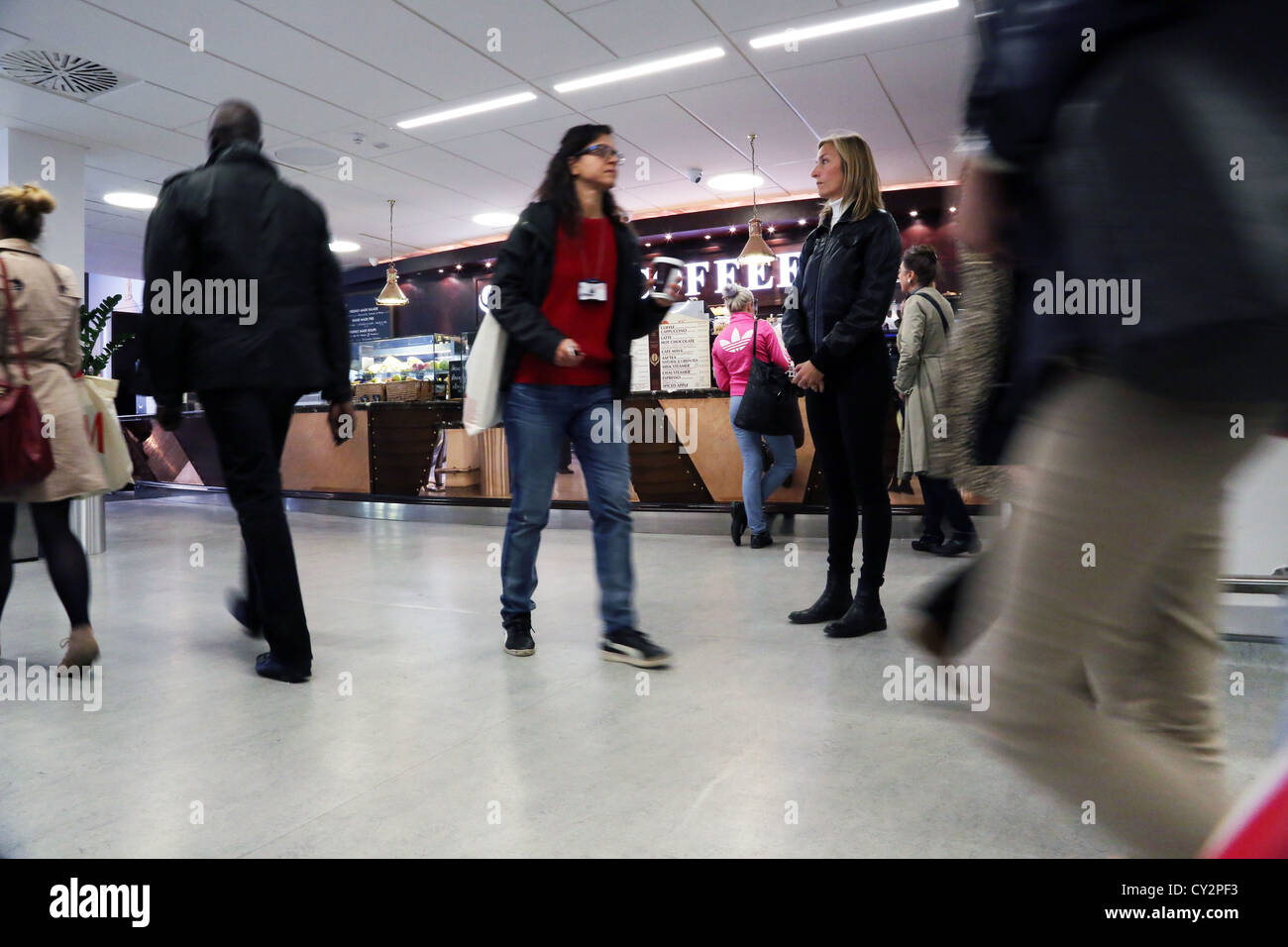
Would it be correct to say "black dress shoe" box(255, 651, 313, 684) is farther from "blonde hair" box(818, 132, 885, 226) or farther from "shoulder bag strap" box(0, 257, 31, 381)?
"blonde hair" box(818, 132, 885, 226)

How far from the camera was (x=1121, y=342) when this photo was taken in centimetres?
61

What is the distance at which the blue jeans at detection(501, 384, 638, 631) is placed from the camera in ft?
7.29

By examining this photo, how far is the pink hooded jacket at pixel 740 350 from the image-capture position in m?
4.09

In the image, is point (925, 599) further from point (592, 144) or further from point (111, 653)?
point (111, 653)

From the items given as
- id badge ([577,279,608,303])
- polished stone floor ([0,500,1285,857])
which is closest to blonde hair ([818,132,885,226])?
id badge ([577,279,608,303])

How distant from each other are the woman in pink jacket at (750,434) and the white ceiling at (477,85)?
1565 mm

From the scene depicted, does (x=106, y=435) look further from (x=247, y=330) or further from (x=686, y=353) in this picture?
(x=686, y=353)

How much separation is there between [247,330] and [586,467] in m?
0.95

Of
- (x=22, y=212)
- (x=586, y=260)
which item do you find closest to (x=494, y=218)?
(x=22, y=212)

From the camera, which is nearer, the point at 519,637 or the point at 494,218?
the point at 519,637

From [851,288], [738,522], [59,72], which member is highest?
[59,72]

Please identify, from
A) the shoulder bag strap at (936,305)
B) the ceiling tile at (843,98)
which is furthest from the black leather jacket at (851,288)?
the ceiling tile at (843,98)

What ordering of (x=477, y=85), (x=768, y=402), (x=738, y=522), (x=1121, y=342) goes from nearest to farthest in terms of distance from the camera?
(x=1121, y=342)
(x=768, y=402)
(x=738, y=522)
(x=477, y=85)

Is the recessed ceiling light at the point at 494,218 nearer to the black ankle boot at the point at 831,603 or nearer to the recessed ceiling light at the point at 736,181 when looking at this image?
the recessed ceiling light at the point at 736,181
